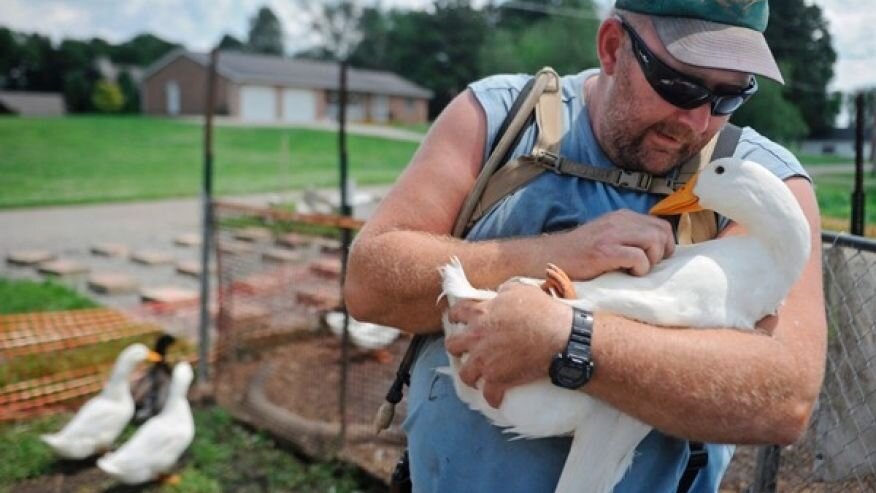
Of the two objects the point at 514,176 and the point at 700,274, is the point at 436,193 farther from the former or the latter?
the point at 700,274

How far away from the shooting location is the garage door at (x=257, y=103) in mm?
46125

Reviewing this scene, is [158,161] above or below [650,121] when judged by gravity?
below

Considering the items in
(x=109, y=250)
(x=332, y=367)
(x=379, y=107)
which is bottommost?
(x=379, y=107)

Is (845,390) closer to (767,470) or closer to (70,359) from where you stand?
(767,470)

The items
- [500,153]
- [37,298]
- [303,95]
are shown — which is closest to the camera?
[500,153]

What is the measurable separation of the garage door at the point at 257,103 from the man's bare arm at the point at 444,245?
46073 mm

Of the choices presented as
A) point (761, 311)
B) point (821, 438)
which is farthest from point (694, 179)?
point (821, 438)

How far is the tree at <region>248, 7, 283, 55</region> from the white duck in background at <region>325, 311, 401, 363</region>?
91881 mm

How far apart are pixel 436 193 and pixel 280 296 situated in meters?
4.11

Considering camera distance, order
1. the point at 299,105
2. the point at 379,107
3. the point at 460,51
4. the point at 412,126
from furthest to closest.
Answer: the point at 379,107
the point at 299,105
the point at 460,51
the point at 412,126

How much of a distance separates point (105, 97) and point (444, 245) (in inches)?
2265

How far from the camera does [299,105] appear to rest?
1845 inches

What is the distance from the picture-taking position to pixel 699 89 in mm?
1601

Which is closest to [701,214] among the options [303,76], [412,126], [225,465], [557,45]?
[225,465]
